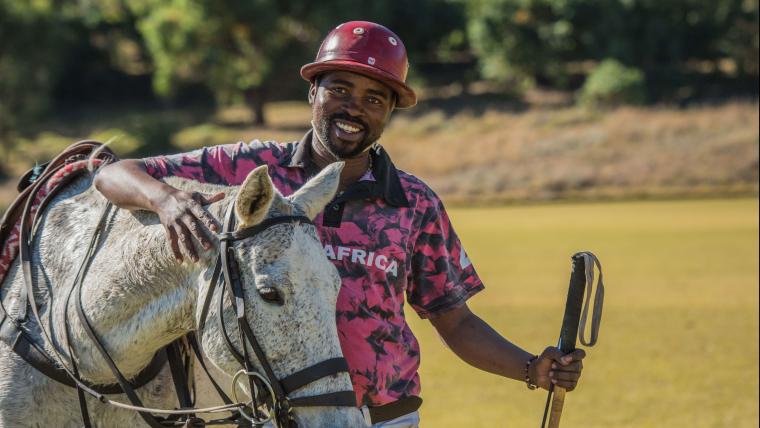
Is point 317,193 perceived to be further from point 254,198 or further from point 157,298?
point 157,298

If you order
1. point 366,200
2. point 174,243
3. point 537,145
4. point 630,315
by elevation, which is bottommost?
point 174,243

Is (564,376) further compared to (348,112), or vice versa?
(564,376)

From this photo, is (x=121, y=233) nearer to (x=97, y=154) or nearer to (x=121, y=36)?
(x=97, y=154)

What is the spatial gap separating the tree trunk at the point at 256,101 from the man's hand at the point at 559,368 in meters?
45.1

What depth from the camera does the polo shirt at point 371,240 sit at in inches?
139

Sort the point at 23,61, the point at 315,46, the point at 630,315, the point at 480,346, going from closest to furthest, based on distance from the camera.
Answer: the point at 480,346
the point at 630,315
the point at 23,61
the point at 315,46

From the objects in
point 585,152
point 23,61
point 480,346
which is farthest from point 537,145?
point 480,346

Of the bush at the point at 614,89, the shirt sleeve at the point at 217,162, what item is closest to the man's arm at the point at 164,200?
the shirt sleeve at the point at 217,162

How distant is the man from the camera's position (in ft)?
11.6

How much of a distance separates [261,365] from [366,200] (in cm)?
96

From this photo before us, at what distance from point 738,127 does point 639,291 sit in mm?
17659

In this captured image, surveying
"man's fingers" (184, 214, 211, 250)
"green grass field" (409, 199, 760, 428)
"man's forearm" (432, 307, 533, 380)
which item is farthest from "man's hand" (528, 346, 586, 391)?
"green grass field" (409, 199, 760, 428)

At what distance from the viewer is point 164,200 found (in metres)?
3.07

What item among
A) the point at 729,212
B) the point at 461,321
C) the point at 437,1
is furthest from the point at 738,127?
the point at 461,321
